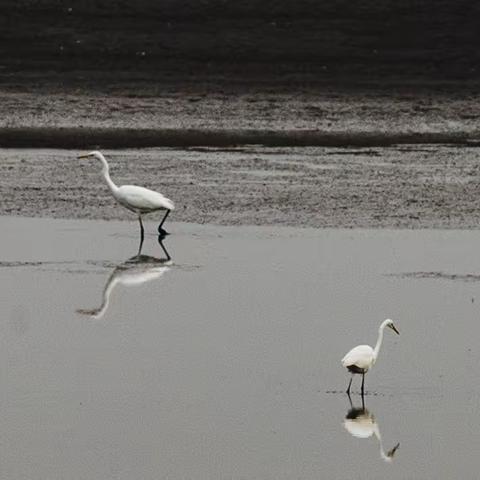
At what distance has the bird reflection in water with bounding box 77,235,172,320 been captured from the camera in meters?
15.3

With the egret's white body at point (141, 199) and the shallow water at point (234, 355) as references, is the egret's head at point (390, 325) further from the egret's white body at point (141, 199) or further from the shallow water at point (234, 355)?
the egret's white body at point (141, 199)

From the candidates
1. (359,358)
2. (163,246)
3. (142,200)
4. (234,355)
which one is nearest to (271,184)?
(142,200)

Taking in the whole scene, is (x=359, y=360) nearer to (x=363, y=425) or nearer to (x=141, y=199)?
(x=363, y=425)

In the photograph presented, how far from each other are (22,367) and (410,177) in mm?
13226

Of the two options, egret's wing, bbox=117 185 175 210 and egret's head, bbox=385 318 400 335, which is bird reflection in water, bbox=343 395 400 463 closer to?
egret's head, bbox=385 318 400 335

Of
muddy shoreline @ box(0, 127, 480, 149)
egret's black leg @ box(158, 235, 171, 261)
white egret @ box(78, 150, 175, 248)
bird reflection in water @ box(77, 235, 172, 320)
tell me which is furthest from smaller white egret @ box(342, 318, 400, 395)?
muddy shoreline @ box(0, 127, 480, 149)

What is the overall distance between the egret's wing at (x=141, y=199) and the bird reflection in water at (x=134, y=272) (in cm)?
128

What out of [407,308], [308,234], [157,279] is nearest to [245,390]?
[407,308]

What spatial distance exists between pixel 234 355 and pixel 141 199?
Answer: 271 inches

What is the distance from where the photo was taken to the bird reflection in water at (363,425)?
10695mm

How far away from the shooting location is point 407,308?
15.0 m

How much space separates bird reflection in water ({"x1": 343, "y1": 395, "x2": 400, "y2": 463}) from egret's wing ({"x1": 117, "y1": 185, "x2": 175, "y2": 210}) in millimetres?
8151

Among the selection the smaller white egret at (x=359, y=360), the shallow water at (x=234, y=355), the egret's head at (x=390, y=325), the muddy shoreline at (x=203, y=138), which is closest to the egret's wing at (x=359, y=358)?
the smaller white egret at (x=359, y=360)

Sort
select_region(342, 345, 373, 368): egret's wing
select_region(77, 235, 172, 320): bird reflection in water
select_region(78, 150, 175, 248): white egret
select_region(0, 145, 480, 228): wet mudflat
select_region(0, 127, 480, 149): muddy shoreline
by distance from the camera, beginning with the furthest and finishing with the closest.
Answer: select_region(0, 127, 480, 149): muddy shoreline < select_region(0, 145, 480, 228): wet mudflat < select_region(78, 150, 175, 248): white egret < select_region(77, 235, 172, 320): bird reflection in water < select_region(342, 345, 373, 368): egret's wing
